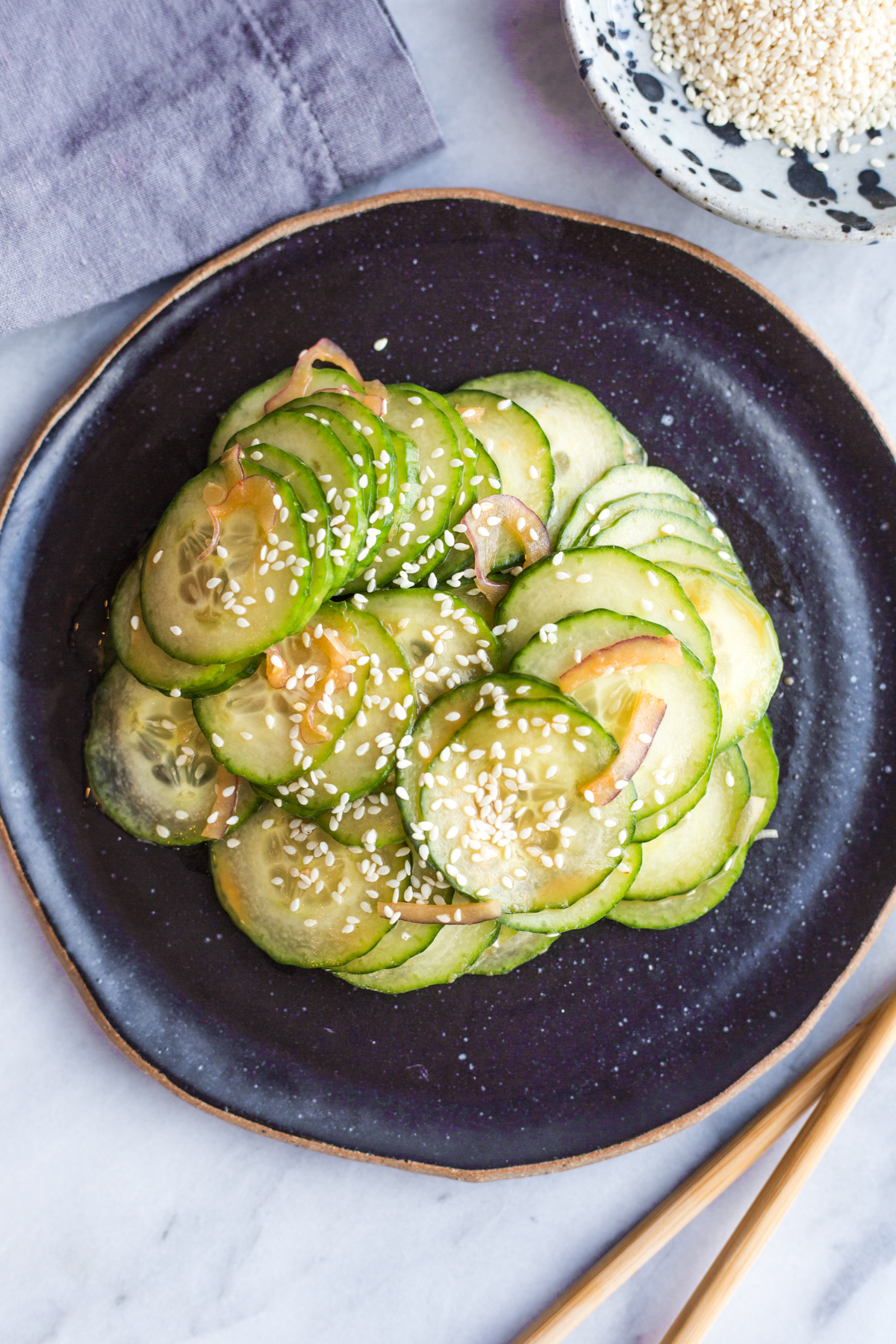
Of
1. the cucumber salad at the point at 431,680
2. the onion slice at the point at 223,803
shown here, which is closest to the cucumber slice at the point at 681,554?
the cucumber salad at the point at 431,680

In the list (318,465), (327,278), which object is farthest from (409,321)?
(318,465)

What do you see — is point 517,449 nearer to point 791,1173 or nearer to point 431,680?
point 431,680

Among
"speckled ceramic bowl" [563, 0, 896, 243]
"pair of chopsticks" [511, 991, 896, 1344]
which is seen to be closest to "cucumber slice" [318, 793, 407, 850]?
"pair of chopsticks" [511, 991, 896, 1344]

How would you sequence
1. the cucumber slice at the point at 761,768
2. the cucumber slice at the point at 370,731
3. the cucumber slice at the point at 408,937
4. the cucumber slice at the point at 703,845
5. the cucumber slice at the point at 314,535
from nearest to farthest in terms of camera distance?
the cucumber slice at the point at 314,535 < the cucumber slice at the point at 370,731 < the cucumber slice at the point at 408,937 < the cucumber slice at the point at 703,845 < the cucumber slice at the point at 761,768

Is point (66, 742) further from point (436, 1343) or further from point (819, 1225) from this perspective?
point (819, 1225)

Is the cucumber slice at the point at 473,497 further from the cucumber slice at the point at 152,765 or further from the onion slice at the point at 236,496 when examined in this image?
the cucumber slice at the point at 152,765
